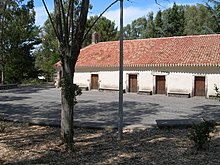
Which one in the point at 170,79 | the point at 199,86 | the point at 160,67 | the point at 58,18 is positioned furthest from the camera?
the point at 160,67

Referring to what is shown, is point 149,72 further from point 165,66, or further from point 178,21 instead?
point 178,21

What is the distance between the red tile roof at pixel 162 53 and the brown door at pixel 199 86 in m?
1.19

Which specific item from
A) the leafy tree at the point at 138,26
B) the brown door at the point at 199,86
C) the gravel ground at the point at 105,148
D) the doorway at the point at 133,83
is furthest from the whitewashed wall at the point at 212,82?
the leafy tree at the point at 138,26

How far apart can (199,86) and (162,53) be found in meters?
4.69

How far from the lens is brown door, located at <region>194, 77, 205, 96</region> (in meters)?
20.7

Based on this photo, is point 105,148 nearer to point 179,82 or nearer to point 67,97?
point 67,97

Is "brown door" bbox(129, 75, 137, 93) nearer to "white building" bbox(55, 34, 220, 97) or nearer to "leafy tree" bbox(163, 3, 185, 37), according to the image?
"white building" bbox(55, 34, 220, 97)

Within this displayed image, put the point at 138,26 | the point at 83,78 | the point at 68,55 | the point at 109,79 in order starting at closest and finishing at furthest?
the point at 68,55, the point at 109,79, the point at 83,78, the point at 138,26

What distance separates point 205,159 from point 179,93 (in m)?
16.8

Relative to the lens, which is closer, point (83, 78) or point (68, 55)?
point (68, 55)

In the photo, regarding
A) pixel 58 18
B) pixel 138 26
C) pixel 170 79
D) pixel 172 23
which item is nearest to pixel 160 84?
pixel 170 79

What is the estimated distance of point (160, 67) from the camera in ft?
72.7

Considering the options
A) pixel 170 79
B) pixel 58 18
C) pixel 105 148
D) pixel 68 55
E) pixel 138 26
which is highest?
pixel 138 26

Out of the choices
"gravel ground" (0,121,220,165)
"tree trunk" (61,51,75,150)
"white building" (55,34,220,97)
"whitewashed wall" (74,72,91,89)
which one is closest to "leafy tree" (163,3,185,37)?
"white building" (55,34,220,97)
